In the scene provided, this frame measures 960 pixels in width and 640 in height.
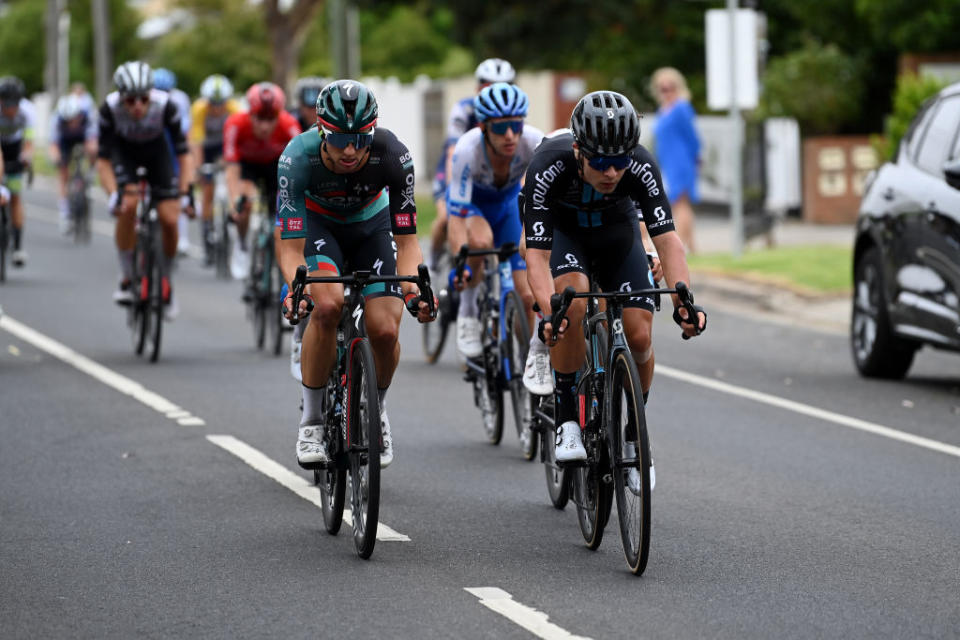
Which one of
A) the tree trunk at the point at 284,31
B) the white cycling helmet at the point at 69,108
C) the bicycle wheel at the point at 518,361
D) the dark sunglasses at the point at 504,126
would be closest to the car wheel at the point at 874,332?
the bicycle wheel at the point at 518,361

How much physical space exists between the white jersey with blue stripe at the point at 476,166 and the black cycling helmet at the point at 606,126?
2.78 meters

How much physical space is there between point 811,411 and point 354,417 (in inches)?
187

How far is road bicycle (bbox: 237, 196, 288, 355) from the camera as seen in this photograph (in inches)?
560

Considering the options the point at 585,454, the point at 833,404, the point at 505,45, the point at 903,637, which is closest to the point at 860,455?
the point at 833,404

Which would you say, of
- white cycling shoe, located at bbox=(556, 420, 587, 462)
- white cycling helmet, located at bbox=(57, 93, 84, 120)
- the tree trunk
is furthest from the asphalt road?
the tree trunk

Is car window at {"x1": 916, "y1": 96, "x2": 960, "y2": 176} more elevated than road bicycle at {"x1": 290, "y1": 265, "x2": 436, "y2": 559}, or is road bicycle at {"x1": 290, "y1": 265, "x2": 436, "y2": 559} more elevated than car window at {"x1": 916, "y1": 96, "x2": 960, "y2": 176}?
car window at {"x1": 916, "y1": 96, "x2": 960, "y2": 176}

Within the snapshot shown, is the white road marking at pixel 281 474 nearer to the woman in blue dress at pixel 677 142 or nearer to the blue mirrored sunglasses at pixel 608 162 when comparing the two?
the blue mirrored sunglasses at pixel 608 162

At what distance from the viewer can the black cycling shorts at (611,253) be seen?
7.84 meters

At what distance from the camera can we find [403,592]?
6.98 metres

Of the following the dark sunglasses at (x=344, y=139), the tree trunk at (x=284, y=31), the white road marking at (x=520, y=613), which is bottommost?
the white road marking at (x=520, y=613)

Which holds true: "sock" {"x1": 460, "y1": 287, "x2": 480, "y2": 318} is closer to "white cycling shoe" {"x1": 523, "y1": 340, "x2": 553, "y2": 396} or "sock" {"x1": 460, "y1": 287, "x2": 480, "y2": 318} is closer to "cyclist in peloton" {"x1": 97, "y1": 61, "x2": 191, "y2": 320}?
"white cycling shoe" {"x1": 523, "y1": 340, "x2": 553, "y2": 396}

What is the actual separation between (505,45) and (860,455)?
31410 millimetres

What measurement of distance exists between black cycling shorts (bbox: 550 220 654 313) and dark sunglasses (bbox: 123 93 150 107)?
21.4ft

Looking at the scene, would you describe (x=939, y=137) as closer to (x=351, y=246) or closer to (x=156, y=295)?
(x=351, y=246)
